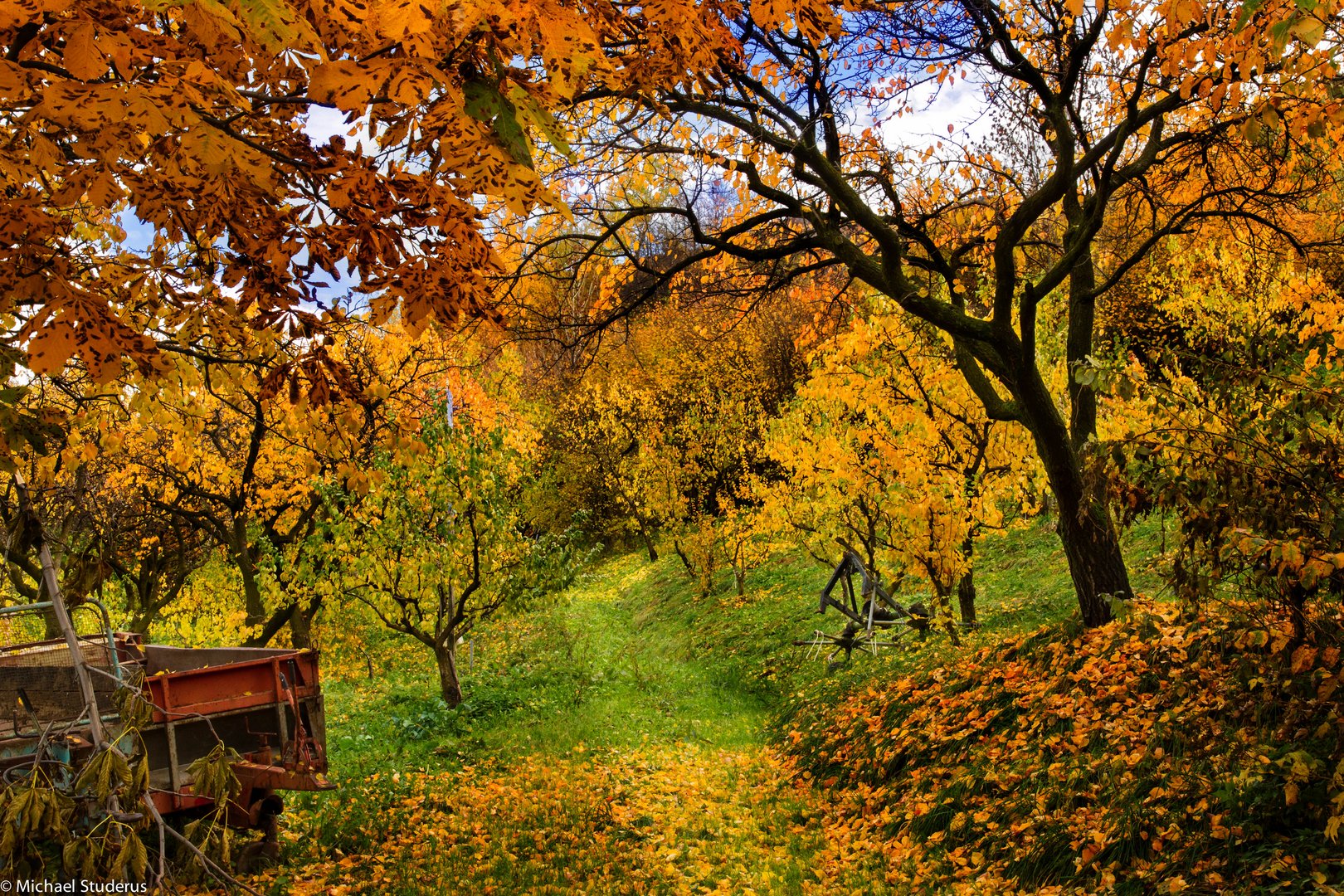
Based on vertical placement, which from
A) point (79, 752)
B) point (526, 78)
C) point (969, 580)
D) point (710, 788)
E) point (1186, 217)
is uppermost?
point (1186, 217)

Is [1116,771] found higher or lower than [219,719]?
lower

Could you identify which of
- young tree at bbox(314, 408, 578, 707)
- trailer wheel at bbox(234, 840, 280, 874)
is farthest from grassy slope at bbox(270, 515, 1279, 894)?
young tree at bbox(314, 408, 578, 707)

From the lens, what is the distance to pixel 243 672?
23.0 ft

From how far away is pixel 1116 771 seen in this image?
5059mm

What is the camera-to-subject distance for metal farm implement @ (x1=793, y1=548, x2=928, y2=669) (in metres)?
11.7

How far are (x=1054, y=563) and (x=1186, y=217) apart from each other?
1180 cm

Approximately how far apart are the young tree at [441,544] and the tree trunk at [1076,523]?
7482 mm

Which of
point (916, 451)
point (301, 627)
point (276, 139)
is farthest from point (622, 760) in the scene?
point (276, 139)

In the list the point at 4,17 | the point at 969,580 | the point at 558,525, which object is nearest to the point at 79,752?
the point at 4,17

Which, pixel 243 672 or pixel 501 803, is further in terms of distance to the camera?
pixel 501 803

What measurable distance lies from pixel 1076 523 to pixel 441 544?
8.45 m

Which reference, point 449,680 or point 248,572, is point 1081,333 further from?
point 248,572

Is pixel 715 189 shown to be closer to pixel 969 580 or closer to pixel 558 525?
pixel 969 580

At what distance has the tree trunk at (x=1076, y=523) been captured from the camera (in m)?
7.21
